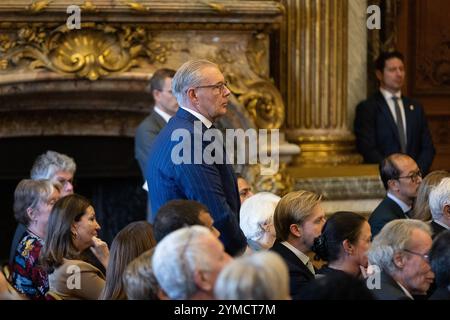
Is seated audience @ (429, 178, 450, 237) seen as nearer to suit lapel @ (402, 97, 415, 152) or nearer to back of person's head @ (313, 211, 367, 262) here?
back of person's head @ (313, 211, 367, 262)

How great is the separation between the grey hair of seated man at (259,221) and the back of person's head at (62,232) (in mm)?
687

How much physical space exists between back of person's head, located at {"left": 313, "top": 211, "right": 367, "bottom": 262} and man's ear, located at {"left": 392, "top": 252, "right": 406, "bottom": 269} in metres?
0.23

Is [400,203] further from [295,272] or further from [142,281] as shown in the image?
[142,281]

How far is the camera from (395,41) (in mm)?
7840

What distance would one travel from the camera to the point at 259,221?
4.82m

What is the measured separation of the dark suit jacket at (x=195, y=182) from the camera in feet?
13.7

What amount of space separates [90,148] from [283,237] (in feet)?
11.0

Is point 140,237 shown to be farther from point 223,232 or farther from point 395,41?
point 395,41

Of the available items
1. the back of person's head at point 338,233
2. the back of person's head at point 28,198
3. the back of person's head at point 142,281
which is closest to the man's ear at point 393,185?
the back of person's head at point 338,233

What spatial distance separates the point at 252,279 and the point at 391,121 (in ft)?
14.9

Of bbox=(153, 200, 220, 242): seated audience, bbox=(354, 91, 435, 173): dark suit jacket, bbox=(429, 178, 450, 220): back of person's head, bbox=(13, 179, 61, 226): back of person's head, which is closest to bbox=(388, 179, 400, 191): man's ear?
bbox=(429, 178, 450, 220): back of person's head

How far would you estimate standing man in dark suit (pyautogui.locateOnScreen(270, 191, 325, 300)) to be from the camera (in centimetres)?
443

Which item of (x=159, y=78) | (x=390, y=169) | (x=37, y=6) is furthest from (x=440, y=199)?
(x=37, y=6)
